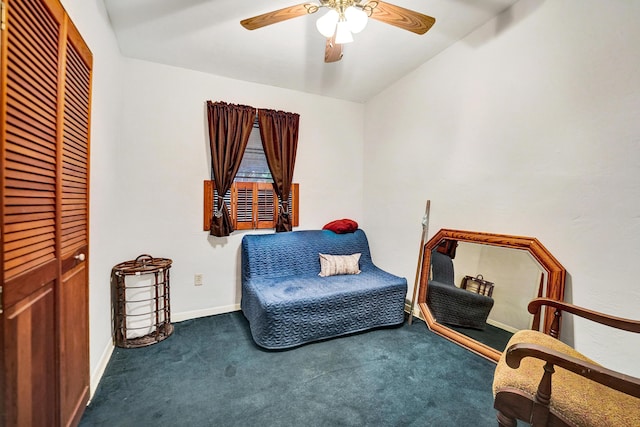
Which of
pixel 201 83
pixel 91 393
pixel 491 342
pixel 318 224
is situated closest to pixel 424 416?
pixel 491 342

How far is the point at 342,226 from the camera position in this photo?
3336 mm

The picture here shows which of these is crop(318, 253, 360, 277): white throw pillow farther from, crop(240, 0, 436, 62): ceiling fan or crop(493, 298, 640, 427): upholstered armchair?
crop(240, 0, 436, 62): ceiling fan

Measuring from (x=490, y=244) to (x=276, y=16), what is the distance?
2.21m

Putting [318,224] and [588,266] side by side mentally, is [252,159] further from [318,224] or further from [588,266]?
[588,266]

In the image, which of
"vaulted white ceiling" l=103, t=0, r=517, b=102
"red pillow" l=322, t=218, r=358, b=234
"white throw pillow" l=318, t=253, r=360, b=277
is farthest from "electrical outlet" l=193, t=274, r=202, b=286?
"vaulted white ceiling" l=103, t=0, r=517, b=102

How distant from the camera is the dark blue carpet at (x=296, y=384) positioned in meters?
1.56

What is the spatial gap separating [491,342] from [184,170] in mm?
3141

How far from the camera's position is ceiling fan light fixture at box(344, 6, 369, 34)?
1514mm

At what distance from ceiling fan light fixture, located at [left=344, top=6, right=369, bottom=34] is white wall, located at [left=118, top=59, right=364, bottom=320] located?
1.78 metres

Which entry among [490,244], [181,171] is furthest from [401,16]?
[181,171]

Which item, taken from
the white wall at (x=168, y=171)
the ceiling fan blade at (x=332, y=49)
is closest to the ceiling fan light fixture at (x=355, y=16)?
the ceiling fan blade at (x=332, y=49)

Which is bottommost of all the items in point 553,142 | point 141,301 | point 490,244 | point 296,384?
point 296,384

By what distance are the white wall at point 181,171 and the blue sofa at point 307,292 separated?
14.7 inches

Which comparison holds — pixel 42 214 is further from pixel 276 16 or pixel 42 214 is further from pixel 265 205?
pixel 265 205
